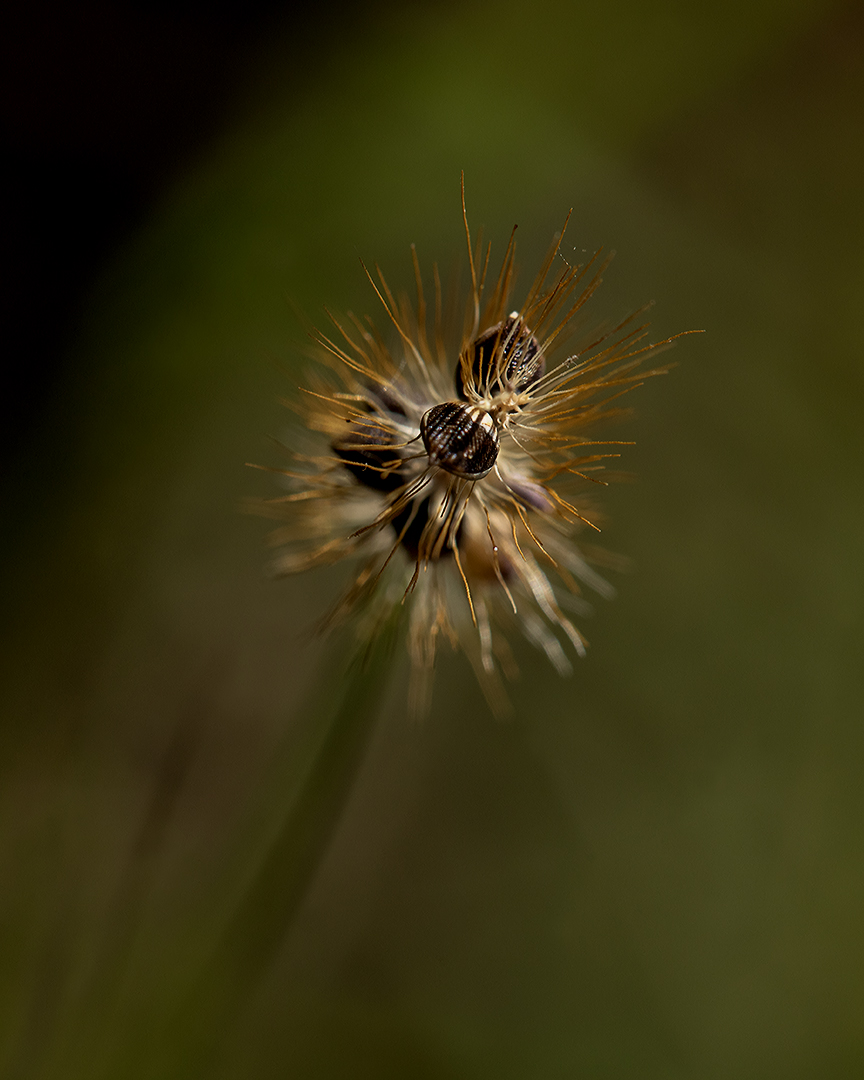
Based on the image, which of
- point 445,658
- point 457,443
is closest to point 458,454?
point 457,443

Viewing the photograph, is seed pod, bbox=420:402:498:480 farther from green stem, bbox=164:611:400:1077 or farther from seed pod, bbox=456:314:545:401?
green stem, bbox=164:611:400:1077

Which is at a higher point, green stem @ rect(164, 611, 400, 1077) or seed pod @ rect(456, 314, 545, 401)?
seed pod @ rect(456, 314, 545, 401)

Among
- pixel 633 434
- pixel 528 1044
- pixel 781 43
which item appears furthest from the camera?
pixel 781 43

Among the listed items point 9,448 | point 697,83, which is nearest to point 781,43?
point 697,83

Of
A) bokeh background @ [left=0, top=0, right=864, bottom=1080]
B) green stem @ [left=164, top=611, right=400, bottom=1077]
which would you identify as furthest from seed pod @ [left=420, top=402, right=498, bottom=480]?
bokeh background @ [left=0, top=0, right=864, bottom=1080]

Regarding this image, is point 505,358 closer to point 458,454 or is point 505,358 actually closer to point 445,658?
point 458,454

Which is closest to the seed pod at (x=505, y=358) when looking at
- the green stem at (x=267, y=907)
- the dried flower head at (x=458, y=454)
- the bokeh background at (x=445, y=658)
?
the dried flower head at (x=458, y=454)

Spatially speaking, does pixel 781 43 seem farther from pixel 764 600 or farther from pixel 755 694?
pixel 755 694
